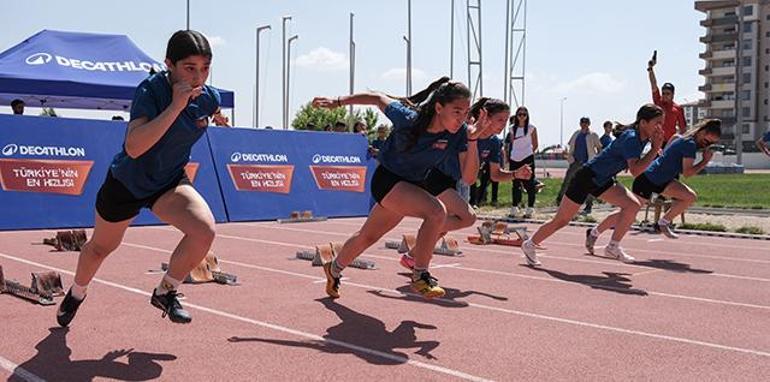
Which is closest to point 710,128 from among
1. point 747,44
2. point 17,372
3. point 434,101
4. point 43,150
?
point 434,101

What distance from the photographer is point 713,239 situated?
1321cm

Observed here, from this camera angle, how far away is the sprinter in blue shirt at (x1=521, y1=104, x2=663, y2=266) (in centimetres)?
904

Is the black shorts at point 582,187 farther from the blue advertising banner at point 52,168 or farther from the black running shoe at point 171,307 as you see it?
the blue advertising banner at point 52,168

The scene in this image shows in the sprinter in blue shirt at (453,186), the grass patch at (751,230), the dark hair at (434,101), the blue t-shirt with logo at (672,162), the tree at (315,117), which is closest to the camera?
the dark hair at (434,101)

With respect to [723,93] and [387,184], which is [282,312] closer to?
[387,184]

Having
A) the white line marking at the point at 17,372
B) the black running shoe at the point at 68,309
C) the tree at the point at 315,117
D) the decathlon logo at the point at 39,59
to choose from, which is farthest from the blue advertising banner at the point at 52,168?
the tree at the point at 315,117

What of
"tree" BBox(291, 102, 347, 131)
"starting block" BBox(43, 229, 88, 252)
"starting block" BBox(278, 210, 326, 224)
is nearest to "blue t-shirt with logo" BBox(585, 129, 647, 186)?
"starting block" BBox(43, 229, 88, 252)

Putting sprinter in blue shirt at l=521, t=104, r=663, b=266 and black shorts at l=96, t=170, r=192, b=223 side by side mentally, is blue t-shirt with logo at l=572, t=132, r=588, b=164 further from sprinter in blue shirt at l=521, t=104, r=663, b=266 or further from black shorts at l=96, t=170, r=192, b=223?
black shorts at l=96, t=170, r=192, b=223

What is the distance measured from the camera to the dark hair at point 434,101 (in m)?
6.07

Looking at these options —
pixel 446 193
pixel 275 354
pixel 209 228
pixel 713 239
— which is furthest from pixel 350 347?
pixel 713 239

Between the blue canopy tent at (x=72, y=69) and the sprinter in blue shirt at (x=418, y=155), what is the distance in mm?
10977

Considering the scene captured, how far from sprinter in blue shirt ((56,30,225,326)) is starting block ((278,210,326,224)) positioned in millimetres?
10105

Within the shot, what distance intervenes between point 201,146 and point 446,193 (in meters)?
8.39

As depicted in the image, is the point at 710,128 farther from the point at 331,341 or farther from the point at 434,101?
the point at 331,341
